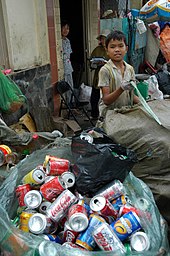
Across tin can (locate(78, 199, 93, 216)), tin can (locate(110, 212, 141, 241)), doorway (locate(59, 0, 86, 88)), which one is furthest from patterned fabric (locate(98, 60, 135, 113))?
doorway (locate(59, 0, 86, 88))

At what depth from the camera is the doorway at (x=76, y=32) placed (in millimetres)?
7238

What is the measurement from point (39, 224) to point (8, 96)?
2103 millimetres

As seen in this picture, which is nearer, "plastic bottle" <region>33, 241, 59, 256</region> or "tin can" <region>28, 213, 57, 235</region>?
"plastic bottle" <region>33, 241, 59, 256</region>

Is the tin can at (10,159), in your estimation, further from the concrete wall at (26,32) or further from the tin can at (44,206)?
the concrete wall at (26,32)

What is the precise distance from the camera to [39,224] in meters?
1.62

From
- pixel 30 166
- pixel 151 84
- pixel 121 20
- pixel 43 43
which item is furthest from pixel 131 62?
pixel 30 166

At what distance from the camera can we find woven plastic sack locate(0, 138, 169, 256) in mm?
1474

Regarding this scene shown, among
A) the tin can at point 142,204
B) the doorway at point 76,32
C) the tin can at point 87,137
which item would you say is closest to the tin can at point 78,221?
the tin can at point 142,204

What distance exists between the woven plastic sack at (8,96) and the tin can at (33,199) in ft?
6.02

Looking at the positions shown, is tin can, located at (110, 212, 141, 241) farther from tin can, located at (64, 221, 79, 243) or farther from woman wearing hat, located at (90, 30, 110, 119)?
woman wearing hat, located at (90, 30, 110, 119)

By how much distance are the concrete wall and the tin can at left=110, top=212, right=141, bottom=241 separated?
121 inches

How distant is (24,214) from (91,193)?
0.44 m

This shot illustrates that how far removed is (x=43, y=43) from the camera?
476 centimetres

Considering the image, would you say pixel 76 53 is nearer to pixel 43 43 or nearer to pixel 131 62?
pixel 131 62
